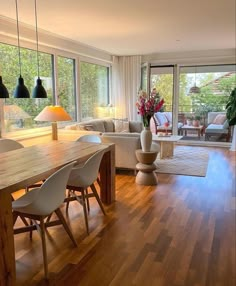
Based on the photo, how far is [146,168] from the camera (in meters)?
4.35

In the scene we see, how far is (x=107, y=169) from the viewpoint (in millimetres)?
3566

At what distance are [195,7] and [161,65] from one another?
4223 mm

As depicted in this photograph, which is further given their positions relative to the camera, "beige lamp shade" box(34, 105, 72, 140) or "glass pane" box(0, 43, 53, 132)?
"glass pane" box(0, 43, 53, 132)

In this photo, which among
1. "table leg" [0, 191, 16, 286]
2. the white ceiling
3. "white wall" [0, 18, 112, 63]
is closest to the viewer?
"table leg" [0, 191, 16, 286]

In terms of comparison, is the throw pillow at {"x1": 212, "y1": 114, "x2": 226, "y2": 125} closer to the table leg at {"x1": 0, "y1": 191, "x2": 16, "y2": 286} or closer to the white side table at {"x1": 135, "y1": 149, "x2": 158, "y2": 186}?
the white side table at {"x1": 135, "y1": 149, "x2": 158, "y2": 186}

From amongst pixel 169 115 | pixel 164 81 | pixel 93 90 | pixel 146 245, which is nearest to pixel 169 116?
pixel 169 115

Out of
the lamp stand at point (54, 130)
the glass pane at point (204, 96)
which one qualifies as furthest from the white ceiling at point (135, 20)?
the lamp stand at point (54, 130)

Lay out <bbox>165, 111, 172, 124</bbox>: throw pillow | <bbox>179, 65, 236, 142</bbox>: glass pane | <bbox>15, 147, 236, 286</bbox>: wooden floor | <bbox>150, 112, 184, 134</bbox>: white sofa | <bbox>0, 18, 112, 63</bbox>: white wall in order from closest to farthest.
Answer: <bbox>15, 147, 236, 286</bbox>: wooden floor < <bbox>0, 18, 112, 63</bbox>: white wall < <bbox>179, 65, 236, 142</bbox>: glass pane < <bbox>150, 112, 184, 134</bbox>: white sofa < <bbox>165, 111, 172, 124</bbox>: throw pillow

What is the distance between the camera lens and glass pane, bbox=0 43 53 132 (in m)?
4.45

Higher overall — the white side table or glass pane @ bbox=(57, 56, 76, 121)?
glass pane @ bbox=(57, 56, 76, 121)

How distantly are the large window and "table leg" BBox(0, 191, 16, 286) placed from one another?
4.88 metres

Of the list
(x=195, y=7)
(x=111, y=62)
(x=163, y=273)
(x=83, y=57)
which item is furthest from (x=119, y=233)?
(x=111, y=62)

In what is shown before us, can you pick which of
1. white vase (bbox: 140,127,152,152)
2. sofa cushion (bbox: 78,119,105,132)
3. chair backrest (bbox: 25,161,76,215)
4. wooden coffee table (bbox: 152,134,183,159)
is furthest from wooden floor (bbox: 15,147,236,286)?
wooden coffee table (bbox: 152,134,183,159)

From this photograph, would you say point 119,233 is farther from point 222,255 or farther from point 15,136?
point 15,136
